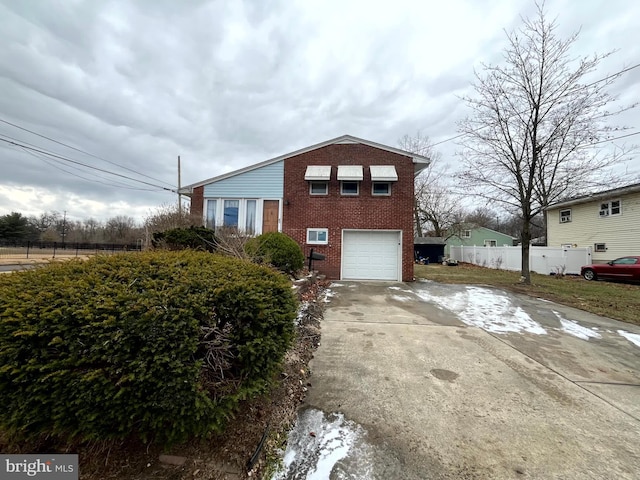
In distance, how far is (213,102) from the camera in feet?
37.0

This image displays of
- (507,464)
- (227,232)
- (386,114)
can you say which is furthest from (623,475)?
(386,114)

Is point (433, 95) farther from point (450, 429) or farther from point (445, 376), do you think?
point (450, 429)

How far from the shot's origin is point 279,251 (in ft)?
24.2

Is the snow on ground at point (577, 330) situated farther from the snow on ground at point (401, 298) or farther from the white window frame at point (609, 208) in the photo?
the white window frame at point (609, 208)

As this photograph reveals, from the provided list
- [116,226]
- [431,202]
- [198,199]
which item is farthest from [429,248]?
[116,226]

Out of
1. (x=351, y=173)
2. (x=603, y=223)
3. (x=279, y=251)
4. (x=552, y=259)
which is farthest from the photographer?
(x=552, y=259)

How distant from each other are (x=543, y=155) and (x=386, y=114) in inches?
282

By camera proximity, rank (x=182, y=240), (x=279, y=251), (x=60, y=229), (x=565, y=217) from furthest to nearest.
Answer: (x=60, y=229), (x=565, y=217), (x=279, y=251), (x=182, y=240)

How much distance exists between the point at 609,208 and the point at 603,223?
→ 2.90ft

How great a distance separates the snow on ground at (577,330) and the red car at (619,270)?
35.2 ft

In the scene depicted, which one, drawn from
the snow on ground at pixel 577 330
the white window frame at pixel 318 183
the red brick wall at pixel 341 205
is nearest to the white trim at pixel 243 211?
the red brick wall at pixel 341 205

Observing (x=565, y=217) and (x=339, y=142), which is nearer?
(x=339, y=142)

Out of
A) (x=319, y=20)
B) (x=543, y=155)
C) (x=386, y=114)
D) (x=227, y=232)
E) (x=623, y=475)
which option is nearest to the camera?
(x=623, y=475)

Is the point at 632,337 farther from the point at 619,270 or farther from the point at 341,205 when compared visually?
the point at 619,270
